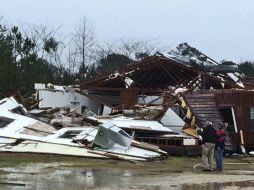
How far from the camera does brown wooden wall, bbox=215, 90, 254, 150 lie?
94.5ft

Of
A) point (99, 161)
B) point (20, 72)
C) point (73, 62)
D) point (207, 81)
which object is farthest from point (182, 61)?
point (73, 62)

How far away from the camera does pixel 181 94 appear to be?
2855 cm

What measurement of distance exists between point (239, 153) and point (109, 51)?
4310 centimetres

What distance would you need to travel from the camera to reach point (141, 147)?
23.5 meters

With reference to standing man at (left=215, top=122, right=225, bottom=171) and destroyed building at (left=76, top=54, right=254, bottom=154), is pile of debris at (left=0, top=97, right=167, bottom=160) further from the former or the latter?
standing man at (left=215, top=122, right=225, bottom=171)

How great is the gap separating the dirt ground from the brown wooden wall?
5824mm

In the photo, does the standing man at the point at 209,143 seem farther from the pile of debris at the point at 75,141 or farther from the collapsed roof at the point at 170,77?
the collapsed roof at the point at 170,77

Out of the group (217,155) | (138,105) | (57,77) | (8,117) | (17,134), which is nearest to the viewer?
(217,155)

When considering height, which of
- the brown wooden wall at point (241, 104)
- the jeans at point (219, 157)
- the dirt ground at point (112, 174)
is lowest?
the dirt ground at point (112, 174)

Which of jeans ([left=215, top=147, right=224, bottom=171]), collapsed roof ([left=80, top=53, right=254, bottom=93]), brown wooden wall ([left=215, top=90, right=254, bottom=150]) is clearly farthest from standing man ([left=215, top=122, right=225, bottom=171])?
collapsed roof ([left=80, top=53, right=254, bottom=93])

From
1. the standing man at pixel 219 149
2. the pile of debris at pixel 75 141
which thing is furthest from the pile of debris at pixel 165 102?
the standing man at pixel 219 149

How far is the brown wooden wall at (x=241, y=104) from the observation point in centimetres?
2880

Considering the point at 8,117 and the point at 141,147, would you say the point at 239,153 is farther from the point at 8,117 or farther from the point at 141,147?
the point at 8,117

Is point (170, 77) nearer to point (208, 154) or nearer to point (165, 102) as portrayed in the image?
point (165, 102)
